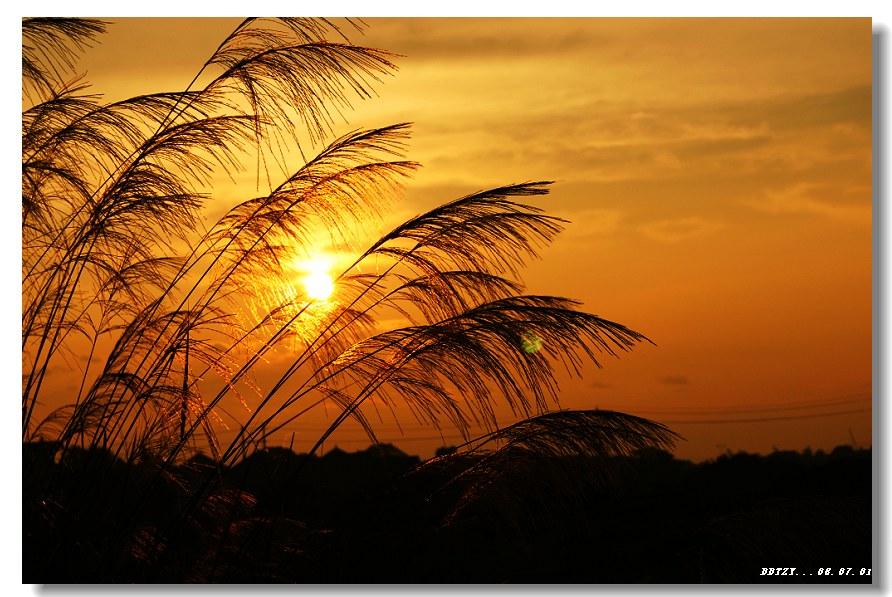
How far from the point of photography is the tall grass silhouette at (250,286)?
2572 millimetres

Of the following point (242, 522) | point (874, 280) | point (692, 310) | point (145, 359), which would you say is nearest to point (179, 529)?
point (242, 522)

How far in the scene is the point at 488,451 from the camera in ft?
8.96

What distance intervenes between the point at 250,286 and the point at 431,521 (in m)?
0.96

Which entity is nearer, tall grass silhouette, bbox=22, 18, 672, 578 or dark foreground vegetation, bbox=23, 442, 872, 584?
tall grass silhouette, bbox=22, 18, 672, 578

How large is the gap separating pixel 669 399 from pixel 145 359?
1.73 m

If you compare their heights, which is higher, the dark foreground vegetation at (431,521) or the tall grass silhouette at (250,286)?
the tall grass silhouette at (250,286)

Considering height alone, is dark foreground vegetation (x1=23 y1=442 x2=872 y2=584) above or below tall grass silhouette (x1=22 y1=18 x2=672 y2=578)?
below

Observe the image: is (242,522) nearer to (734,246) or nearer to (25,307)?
(25,307)

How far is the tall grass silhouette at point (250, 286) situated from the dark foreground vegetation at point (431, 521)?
41 millimetres

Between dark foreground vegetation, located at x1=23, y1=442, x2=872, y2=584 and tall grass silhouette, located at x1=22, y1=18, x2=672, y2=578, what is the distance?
0.04 metres

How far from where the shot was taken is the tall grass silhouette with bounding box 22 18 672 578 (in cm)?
257

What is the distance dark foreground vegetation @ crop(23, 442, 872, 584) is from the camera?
2.68 metres

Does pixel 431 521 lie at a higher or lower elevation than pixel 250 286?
lower

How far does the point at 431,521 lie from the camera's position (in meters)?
2.81
